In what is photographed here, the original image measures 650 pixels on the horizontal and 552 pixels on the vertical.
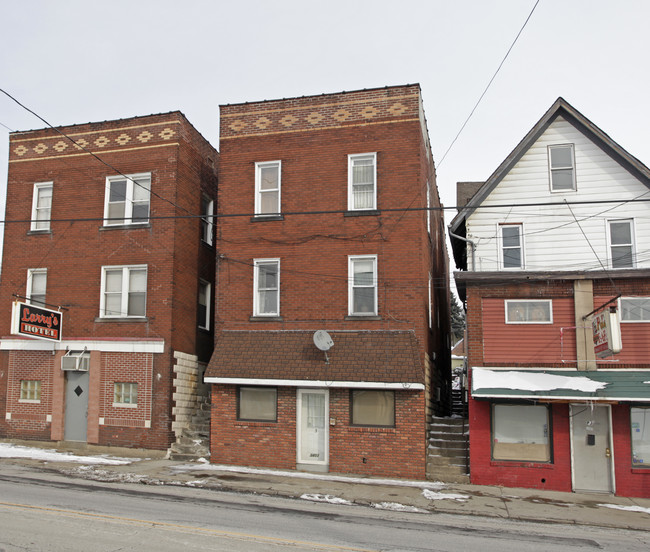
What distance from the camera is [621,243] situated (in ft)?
56.9

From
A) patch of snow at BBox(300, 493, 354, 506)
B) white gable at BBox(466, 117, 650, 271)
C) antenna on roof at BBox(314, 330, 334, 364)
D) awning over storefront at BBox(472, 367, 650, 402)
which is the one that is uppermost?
white gable at BBox(466, 117, 650, 271)

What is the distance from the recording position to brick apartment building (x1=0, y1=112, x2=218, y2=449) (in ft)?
64.7

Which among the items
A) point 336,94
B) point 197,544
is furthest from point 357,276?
point 197,544

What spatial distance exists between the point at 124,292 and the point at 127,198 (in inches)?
124

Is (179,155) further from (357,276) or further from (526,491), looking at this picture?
(526,491)

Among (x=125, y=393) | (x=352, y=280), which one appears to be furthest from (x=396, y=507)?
(x=125, y=393)

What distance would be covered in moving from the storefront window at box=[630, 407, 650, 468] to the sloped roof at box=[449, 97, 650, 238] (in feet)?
20.2

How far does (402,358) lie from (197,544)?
29.6 feet

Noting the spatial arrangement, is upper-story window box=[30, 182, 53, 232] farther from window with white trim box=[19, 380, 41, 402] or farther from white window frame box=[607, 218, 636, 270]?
white window frame box=[607, 218, 636, 270]

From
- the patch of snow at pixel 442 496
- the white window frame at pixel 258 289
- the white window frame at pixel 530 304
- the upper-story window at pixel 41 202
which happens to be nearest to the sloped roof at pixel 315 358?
the white window frame at pixel 258 289

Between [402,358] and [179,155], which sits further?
[179,155]

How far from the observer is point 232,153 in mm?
20125

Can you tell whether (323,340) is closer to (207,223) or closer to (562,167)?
(207,223)

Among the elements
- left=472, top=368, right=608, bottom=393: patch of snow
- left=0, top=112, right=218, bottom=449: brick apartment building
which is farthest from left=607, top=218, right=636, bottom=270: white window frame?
left=0, top=112, right=218, bottom=449: brick apartment building
